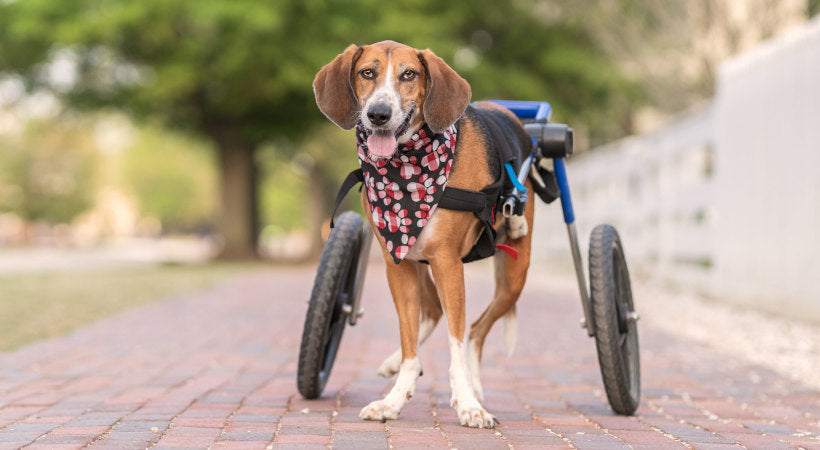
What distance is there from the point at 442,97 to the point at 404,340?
999 millimetres

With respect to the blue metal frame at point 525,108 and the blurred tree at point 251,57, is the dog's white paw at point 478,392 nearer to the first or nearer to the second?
the blue metal frame at point 525,108

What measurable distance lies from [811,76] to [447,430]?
6.16m

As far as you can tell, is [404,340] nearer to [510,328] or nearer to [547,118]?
[510,328]

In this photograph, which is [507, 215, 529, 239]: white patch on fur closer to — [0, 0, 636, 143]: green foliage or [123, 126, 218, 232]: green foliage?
[0, 0, 636, 143]: green foliage

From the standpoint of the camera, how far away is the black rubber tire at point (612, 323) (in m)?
4.30

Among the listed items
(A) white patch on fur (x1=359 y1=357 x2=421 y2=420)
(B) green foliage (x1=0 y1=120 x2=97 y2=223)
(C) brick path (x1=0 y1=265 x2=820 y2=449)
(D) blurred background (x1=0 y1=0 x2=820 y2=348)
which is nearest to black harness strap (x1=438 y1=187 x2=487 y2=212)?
(A) white patch on fur (x1=359 y1=357 x2=421 y2=420)

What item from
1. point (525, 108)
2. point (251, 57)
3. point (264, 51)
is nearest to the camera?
point (525, 108)

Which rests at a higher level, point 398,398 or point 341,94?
point 341,94

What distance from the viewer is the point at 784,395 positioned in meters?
5.20

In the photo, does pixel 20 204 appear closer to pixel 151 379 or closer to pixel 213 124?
pixel 213 124

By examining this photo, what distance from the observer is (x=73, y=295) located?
12.0 m

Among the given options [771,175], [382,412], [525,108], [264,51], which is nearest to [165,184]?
[264,51]

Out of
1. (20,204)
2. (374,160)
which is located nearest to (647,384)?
(374,160)

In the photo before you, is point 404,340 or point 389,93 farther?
point 404,340
